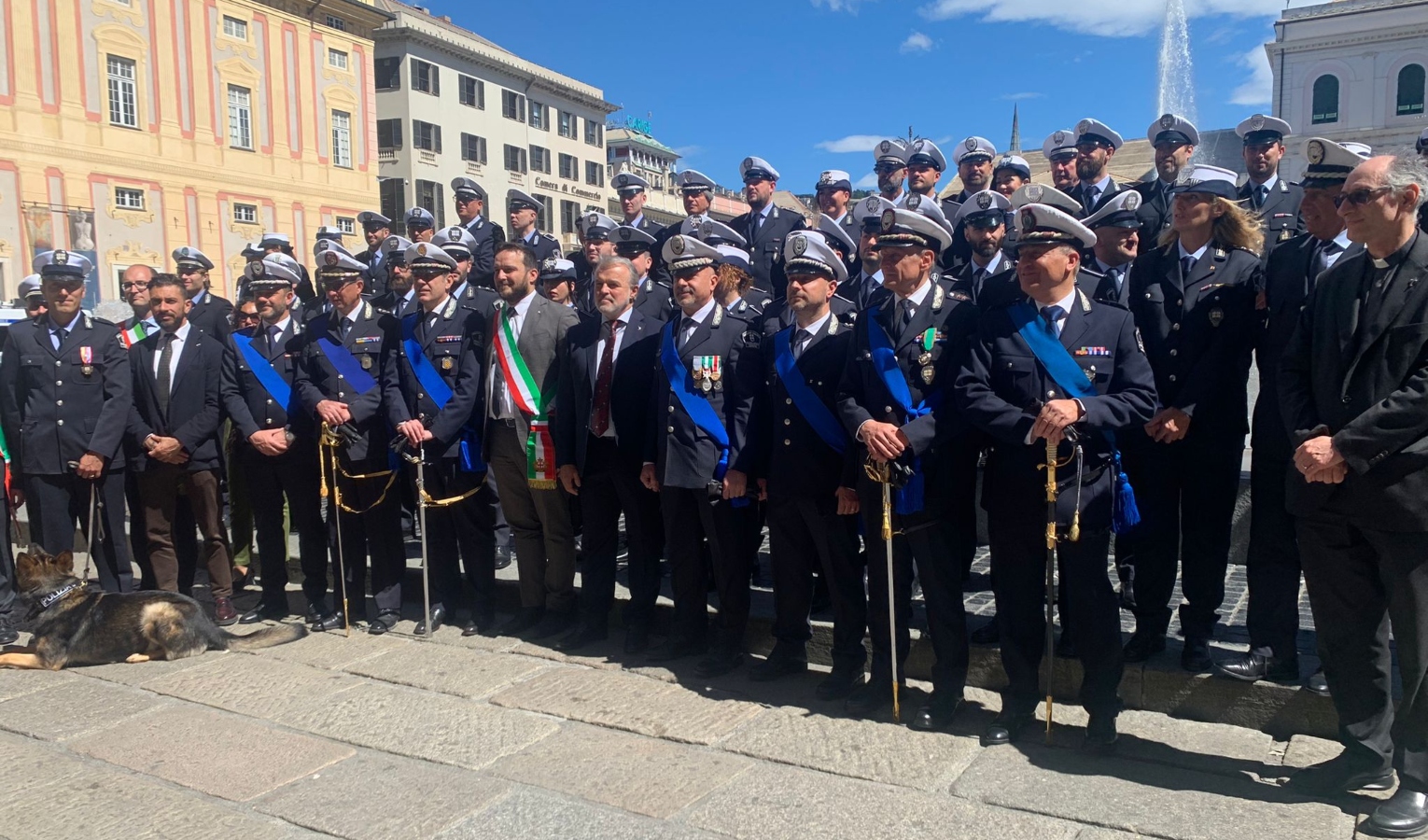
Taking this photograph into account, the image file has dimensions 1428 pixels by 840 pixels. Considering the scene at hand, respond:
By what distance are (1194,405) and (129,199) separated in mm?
37277

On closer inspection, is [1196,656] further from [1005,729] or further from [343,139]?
[343,139]

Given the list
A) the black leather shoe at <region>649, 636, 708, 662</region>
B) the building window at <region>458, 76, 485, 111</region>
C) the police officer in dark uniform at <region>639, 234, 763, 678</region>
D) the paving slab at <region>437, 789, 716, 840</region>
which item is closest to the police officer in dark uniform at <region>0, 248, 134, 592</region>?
the police officer in dark uniform at <region>639, 234, 763, 678</region>

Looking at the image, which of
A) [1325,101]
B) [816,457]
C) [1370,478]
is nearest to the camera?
[1370,478]

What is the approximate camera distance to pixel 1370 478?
12.1ft

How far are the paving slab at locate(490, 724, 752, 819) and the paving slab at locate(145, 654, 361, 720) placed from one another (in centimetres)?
145

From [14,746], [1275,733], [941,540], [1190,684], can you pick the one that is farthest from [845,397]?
[14,746]

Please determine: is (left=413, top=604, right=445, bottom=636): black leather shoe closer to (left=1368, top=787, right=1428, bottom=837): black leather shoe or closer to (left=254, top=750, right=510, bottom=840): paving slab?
(left=254, top=750, right=510, bottom=840): paving slab

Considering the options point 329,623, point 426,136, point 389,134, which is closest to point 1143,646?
point 329,623

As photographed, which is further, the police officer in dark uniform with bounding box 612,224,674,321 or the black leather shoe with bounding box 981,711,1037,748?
the police officer in dark uniform with bounding box 612,224,674,321

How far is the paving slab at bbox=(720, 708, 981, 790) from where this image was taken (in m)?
4.28

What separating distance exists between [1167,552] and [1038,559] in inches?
32.0

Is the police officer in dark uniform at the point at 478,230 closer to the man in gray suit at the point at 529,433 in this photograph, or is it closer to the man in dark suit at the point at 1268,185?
the man in gray suit at the point at 529,433

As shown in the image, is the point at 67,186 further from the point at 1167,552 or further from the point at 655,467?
the point at 1167,552

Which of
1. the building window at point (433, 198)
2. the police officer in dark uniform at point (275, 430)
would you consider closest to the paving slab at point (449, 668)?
the police officer in dark uniform at point (275, 430)
